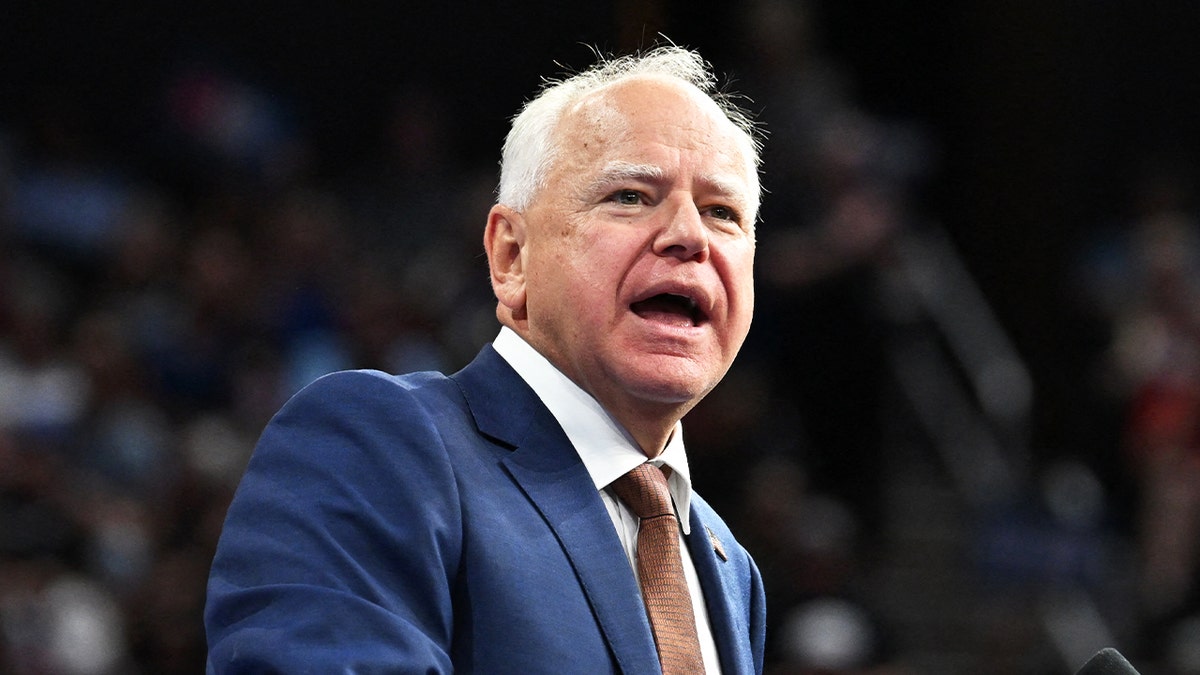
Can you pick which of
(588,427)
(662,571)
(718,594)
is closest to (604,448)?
(588,427)

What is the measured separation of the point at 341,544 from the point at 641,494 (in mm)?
475

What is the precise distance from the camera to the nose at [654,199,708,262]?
2023 millimetres

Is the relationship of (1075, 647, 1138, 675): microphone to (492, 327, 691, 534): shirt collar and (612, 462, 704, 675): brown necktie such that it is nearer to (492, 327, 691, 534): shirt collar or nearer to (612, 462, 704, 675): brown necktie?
(612, 462, 704, 675): brown necktie

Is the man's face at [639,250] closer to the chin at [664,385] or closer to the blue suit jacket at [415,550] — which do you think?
the chin at [664,385]

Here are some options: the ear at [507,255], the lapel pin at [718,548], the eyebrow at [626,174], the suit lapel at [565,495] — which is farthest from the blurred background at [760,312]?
the eyebrow at [626,174]

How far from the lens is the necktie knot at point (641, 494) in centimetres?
200

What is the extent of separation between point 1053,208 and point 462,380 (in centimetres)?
651

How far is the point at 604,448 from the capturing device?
201 cm

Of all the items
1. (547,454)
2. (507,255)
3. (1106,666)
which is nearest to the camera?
(1106,666)

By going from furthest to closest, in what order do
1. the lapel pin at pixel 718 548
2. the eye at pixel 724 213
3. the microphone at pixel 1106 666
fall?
the lapel pin at pixel 718 548 < the eye at pixel 724 213 < the microphone at pixel 1106 666

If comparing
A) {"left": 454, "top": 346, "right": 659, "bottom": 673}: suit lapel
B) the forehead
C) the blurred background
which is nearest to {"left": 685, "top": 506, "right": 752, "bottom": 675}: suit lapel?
{"left": 454, "top": 346, "right": 659, "bottom": 673}: suit lapel

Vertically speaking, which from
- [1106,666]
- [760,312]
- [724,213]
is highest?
[760,312]

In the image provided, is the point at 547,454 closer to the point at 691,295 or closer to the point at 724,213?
the point at 691,295

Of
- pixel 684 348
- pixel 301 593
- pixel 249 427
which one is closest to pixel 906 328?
pixel 249 427
